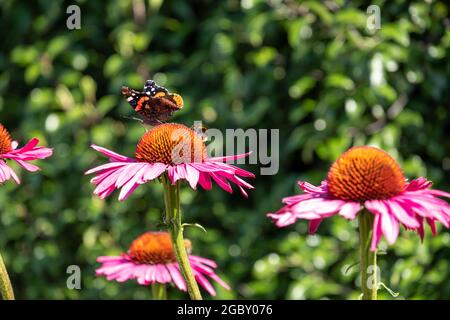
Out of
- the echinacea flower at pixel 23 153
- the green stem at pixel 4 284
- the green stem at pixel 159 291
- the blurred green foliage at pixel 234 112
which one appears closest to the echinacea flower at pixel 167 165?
the echinacea flower at pixel 23 153

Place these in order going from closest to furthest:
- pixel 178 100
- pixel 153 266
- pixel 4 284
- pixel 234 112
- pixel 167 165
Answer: pixel 4 284 < pixel 167 165 < pixel 178 100 < pixel 153 266 < pixel 234 112

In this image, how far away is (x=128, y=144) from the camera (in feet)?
10.5

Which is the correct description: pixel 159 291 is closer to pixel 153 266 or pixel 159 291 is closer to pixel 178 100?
pixel 153 266

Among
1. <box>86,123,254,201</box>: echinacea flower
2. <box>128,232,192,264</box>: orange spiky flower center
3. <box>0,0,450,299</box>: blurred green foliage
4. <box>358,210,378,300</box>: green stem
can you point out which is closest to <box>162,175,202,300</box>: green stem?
<box>86,123,254,201</box>: echinacea flower

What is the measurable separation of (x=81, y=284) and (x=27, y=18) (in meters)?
1.30

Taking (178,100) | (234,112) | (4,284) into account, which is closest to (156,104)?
(178,100)

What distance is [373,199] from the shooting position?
1.13 metres

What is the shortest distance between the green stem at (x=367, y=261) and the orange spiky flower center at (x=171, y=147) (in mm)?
389

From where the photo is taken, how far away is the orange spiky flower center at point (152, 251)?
1.71m

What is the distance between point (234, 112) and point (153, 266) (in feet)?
4.96

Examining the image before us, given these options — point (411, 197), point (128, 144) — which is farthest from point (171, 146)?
point (128, 144)

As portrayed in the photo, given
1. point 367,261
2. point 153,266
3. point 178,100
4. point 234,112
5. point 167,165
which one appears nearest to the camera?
point 367,261

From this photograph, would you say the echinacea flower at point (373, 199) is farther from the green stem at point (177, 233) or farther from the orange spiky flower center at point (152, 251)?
the orange spiky flower center at point (152, 251)

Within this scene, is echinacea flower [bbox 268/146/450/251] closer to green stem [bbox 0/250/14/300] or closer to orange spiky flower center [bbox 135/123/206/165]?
orange spiky flower center [bbox 135/123/206/165]
